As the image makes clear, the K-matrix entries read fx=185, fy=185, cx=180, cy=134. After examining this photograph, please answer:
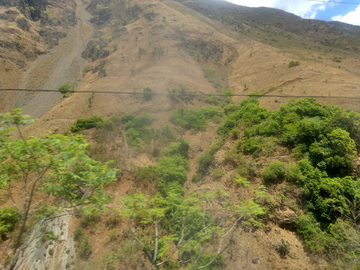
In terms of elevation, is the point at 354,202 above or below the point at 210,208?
above

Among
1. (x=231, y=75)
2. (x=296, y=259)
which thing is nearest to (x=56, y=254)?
(x=296, y=259)

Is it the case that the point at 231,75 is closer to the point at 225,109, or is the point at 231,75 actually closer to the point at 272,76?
the point at 272,76

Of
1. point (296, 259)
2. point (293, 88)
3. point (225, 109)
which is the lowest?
point (296, 259)

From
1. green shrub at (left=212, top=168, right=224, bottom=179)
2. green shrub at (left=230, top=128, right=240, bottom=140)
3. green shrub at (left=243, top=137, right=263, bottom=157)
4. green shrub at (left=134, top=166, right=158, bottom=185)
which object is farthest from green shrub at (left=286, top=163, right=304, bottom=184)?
green shrub at (left=134, top=166, right=158, bottom=185)

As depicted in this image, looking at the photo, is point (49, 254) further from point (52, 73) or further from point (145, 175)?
point (52, 73)

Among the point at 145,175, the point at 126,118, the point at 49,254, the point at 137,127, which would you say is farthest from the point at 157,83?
the point at 49,254

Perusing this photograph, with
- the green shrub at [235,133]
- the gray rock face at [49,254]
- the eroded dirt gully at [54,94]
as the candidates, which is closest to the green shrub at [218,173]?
the green shrub at [235,133]
